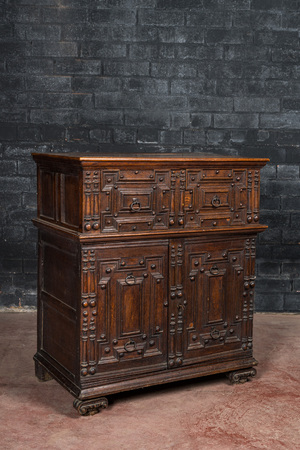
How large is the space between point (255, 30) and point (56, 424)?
3.59 meters

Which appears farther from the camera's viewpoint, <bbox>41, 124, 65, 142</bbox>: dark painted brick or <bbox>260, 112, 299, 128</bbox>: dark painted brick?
<bbox>260, 112, 299, 128</bbox>: dark painted brick

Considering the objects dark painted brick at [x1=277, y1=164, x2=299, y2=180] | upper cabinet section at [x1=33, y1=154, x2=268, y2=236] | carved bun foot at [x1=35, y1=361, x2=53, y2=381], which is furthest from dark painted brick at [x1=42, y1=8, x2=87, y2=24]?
carved bun foot at [x1=35, y1=361, x2=53, y2=381]

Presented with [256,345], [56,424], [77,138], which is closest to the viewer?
[56,424]

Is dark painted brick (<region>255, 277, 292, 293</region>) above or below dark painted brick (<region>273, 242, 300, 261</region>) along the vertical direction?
below

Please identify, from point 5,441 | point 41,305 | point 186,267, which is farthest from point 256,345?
point 5,441

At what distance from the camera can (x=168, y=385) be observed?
12.2 ft

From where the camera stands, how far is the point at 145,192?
3330 mm

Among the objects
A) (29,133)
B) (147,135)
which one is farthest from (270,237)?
(29,133)

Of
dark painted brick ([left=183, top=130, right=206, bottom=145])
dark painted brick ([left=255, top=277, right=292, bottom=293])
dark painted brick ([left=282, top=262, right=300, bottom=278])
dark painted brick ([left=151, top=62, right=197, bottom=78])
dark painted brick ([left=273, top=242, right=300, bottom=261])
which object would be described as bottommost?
dark painted brick ([left=255, top=277, right=292, bottom=293])

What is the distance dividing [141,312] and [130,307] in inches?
3.0

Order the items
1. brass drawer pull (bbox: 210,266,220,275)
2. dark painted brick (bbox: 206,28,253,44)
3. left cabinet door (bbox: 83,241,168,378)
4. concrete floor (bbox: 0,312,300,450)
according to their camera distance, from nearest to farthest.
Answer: concrete floor (bbox: 0,312,300,450) < left cabinet door (bbox: 83,241,168,378) < brass drawer pull (bbox: 210,266,220,275) < dark painted brick (bbox: 206,28,253,44)

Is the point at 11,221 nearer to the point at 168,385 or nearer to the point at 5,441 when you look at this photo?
the point at 168,385

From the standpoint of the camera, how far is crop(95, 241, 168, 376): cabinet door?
130 inches

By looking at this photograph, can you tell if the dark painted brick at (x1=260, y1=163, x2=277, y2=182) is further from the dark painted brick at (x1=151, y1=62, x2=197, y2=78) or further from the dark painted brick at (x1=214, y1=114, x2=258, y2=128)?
the dark painted brick at (x1=151, y1=62, x2=197, y2=78)
